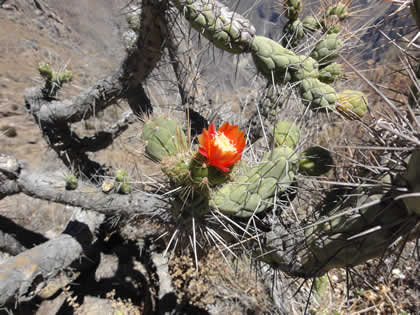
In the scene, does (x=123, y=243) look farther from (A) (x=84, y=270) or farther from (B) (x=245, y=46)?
(B) (x=245, y=46)

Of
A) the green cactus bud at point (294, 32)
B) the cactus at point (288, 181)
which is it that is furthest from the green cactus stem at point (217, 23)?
the green cactus bud at point (294, 32)

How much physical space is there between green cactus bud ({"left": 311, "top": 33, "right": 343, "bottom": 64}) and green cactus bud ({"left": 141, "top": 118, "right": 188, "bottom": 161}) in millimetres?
1216

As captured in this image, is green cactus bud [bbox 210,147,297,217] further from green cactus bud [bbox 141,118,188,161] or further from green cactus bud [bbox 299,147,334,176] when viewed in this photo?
green cactus bud [bbox 141,118,188,161]

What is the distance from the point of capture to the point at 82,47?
36.7 ft

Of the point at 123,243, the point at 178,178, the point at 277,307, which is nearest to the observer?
the point at 178,178

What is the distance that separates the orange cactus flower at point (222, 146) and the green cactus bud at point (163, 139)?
0.76ft

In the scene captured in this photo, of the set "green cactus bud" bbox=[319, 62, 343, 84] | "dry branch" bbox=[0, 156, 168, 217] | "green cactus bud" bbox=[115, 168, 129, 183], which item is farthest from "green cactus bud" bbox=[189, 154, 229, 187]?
"green cactus bud" bbox=[319, 62, 343, 84]

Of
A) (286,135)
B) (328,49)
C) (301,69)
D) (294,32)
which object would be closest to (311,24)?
(294,32)

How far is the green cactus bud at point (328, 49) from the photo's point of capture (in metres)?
1.63

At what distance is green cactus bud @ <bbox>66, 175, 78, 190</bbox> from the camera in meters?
1.77

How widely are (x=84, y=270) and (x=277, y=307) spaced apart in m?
2.05

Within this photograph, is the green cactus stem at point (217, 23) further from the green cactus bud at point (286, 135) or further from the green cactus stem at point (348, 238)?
the green cactus stem at point (348, 238)

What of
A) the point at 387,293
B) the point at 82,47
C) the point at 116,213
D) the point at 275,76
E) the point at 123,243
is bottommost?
the point at 123,243

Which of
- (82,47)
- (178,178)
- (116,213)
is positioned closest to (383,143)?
(178,178)
